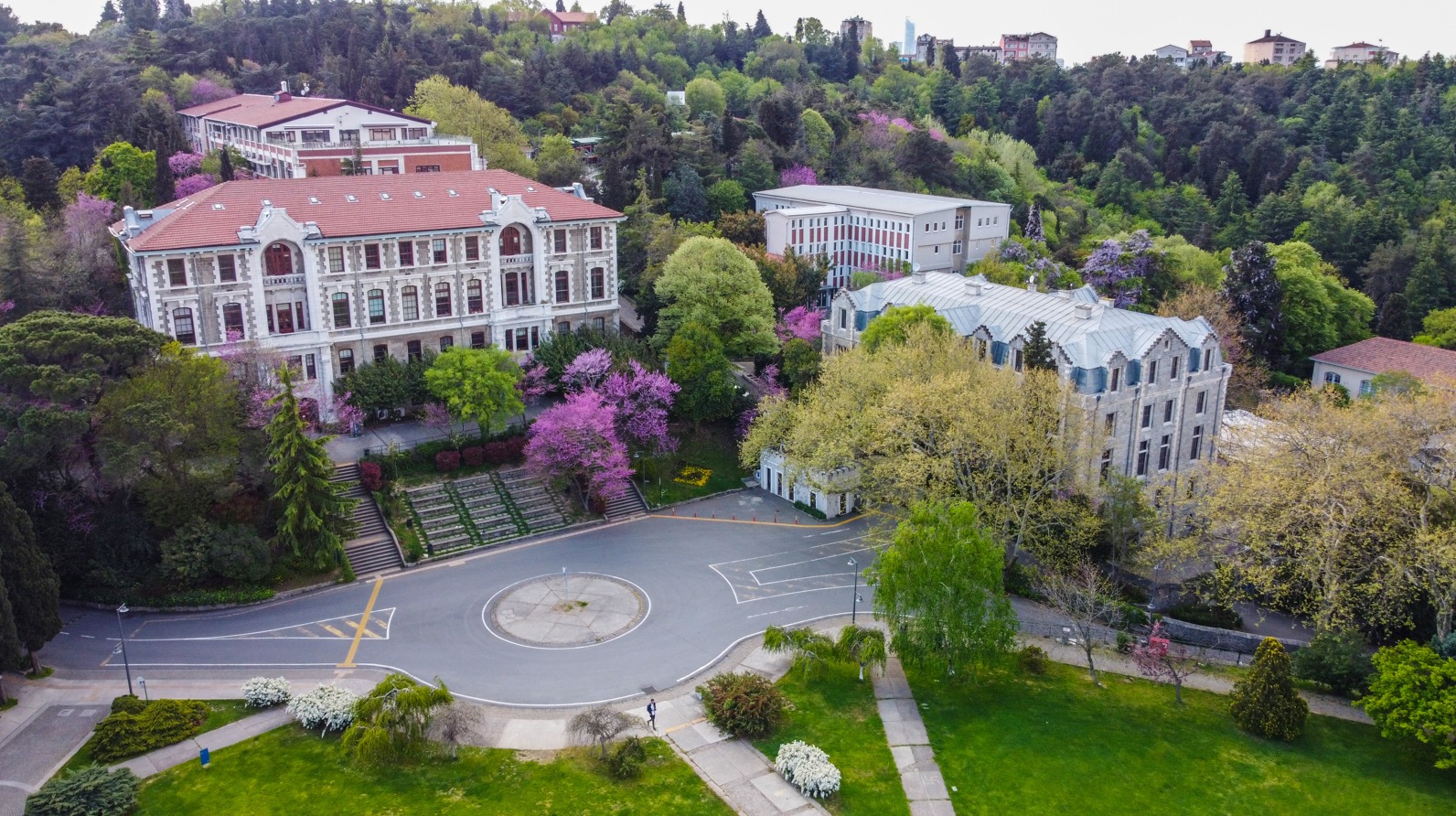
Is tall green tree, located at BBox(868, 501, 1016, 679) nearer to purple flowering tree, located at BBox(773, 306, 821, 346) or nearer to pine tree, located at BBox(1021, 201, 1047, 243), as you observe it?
purple flowering tree, located at BBox(773, 306, 821, 346)

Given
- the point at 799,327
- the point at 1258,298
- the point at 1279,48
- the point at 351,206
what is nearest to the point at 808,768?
the point at 799,327

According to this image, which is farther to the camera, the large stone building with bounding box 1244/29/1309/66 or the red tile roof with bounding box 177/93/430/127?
the large stone building with bounding box 1244/29/1309/66

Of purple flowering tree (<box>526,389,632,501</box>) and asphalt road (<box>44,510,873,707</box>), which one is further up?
purple flowering tree (<box>526,389,632,501</box>)

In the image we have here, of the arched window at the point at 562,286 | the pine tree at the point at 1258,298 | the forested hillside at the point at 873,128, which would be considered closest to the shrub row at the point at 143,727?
the forested hillside at the point at 873,128

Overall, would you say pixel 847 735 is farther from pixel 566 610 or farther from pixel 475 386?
pixel 475 386

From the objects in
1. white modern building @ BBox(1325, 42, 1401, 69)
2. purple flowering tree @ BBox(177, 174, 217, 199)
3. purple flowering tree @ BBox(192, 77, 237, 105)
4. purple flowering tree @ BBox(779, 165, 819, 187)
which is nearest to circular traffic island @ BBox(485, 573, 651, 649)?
purple flowering tree @ BBox(177, 174, 217, 199)

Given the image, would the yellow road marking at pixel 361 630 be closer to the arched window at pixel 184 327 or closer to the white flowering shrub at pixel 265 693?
the white flowering shrub at pixel 265 693
